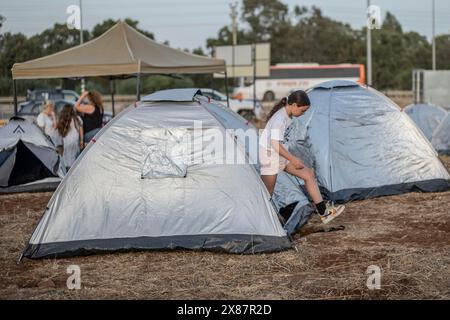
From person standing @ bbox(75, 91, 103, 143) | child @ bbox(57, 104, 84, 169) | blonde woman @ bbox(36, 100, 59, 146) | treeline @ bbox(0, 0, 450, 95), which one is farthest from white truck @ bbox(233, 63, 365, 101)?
child @ bbox(57, 104, 84, 169)

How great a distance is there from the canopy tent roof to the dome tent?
5996 millimetres

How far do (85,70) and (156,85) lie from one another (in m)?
30.6

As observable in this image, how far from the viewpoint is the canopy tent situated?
42.9ft

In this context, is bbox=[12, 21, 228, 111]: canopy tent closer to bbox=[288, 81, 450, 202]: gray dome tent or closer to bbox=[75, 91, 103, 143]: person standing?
bbox=[75, 91, 103, 143]: person standing

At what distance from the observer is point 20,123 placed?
11984mm

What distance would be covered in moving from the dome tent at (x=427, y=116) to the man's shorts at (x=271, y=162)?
409 inches

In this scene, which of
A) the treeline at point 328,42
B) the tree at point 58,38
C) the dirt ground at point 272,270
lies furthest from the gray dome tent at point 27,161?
the treeline at point 328,42

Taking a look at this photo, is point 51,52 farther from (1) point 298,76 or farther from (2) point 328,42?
(2) point 328,42

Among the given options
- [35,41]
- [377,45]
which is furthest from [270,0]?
[35,41]

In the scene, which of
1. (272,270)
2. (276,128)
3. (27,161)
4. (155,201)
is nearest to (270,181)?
(276,128)

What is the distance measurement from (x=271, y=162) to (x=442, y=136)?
961cm

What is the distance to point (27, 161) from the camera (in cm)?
1173

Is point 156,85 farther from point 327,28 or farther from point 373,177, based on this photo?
point 373,177
